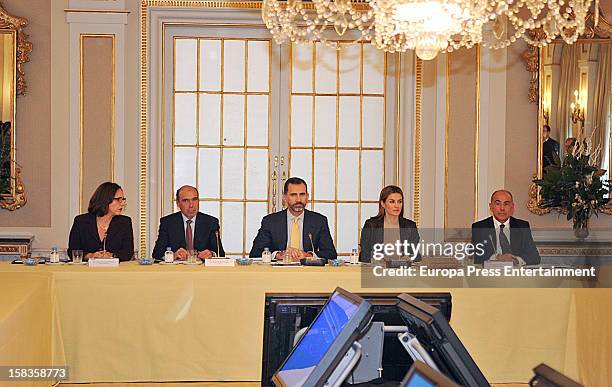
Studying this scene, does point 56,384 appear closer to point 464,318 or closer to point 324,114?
point 464,318

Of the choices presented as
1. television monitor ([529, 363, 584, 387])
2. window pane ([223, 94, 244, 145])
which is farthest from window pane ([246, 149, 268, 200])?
television monitor ([529, 363, 584, 387])

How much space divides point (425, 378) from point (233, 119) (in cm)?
694

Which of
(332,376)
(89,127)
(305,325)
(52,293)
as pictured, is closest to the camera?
(332,376)

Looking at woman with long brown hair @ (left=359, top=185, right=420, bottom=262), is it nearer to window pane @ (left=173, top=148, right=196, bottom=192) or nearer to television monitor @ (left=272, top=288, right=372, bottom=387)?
window pane @ (left=173, top=148, right=196, bottom=192)

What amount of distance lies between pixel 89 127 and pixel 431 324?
626cm

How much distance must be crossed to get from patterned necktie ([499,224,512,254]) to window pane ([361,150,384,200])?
79.6 inches

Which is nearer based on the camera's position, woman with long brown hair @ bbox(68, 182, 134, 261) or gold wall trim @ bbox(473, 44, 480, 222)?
woman with long brown hair @ bbox(68, 182, 134, 261)

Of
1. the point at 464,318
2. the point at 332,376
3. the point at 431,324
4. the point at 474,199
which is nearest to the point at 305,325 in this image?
the point at 332,376

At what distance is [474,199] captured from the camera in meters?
8.11

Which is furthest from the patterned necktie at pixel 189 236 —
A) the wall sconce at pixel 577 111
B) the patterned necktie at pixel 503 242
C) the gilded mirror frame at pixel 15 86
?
the wall sconce at pixel 577 111

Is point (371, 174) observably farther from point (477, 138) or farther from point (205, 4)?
point (205, 4)

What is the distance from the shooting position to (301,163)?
8398mm

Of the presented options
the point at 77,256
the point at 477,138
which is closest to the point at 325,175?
the point at 477,138

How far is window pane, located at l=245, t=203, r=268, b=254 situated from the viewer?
838 centimetres
